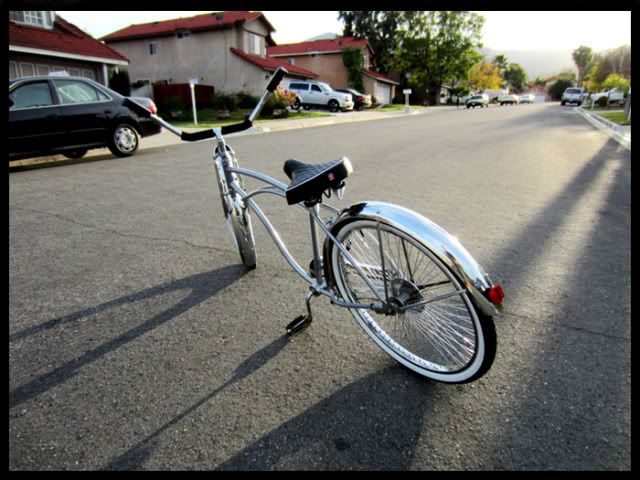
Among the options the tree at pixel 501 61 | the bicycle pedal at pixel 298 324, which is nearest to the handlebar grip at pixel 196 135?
the bicycle pedal at pixel 298 324

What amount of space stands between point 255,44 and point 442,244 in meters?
35.1

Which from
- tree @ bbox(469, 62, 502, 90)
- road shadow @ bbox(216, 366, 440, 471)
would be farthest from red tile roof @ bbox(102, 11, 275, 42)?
tree @ bbox(469, 62, 502, 90)

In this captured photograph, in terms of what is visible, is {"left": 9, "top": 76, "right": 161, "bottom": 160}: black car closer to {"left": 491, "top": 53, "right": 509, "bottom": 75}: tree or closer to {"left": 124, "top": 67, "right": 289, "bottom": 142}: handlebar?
{"left": 124, "top": 67, "right": 289, "bottom": 142}: handlebar

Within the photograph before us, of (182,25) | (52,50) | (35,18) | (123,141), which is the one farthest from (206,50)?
(123,141)

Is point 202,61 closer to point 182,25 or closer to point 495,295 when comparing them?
point 182,25

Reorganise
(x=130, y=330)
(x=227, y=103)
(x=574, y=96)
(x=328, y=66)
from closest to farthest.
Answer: (x=130, y=330) → (x=227, y=103) → (x=328, y=66) → (x=574, y=96)

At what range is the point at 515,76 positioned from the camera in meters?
114

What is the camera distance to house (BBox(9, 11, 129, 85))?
1844 cm

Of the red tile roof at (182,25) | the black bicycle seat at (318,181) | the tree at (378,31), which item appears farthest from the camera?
the tree at (378,31)

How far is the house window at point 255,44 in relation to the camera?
32344 millimetres

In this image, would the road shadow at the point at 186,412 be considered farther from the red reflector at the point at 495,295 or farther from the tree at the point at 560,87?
the tree at the point at 560,87

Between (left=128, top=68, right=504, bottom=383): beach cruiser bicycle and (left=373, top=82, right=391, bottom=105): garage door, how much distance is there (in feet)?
149

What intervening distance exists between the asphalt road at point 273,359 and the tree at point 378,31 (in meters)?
56.7

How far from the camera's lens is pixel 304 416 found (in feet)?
6.51
